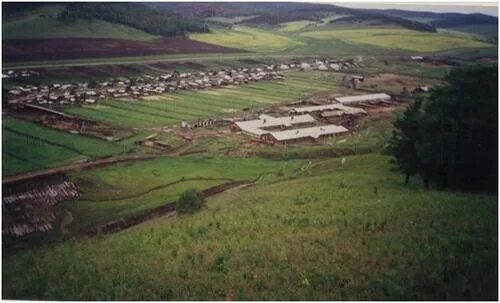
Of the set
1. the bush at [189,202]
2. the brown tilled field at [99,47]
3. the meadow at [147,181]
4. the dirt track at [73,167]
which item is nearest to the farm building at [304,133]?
the meadow at [147,181]

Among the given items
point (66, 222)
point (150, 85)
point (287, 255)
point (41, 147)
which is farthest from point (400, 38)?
point (66, 222)

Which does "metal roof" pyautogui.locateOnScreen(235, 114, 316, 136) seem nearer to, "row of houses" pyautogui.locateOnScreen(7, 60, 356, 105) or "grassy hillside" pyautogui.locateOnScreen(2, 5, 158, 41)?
"row of houses" pyautogui.locateOnScreen(7, 60, 356, 105)

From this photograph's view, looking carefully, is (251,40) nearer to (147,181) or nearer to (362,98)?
(362,98)

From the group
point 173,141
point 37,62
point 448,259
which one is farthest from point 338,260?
point 37,62

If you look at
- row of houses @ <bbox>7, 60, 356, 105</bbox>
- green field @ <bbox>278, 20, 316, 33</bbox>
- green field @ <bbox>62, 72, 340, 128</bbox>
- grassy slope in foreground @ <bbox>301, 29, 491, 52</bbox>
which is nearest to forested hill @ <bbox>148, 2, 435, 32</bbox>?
green field @ <bbox>278, 20, 316, 33</bbox>

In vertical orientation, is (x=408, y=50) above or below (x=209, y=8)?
below

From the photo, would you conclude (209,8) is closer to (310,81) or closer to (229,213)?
(310,81)
